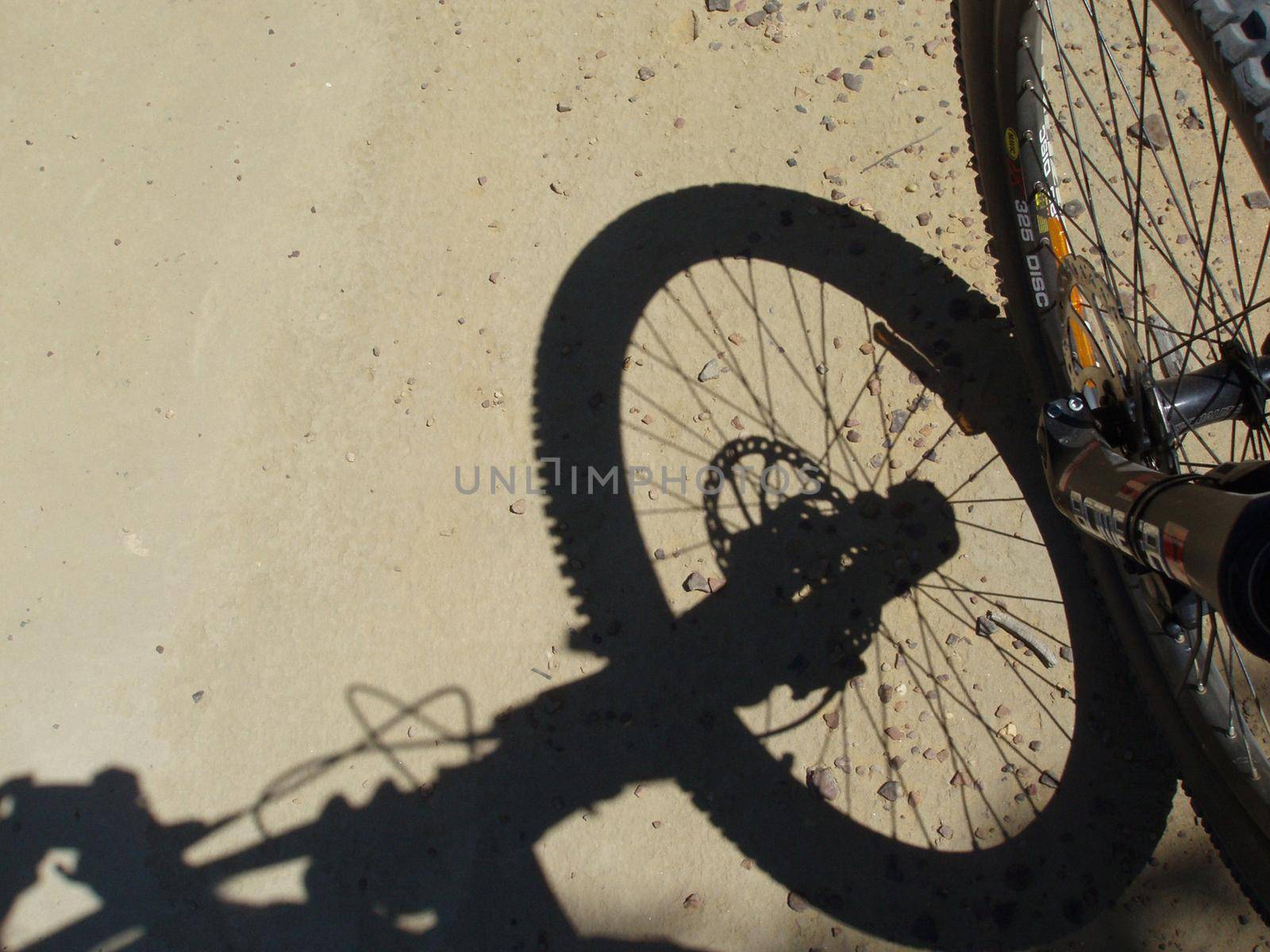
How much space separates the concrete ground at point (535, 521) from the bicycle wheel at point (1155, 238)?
0.28 m

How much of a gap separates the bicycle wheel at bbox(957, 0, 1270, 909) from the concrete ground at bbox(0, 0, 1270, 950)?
0.93 ft

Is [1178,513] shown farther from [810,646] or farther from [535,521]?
[535,521]

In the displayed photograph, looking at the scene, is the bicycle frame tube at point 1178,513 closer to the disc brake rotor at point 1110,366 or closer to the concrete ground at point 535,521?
the disc brake rotor at point 1110,366

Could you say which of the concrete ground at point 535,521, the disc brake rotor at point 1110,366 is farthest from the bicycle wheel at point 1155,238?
the concrete ground at point 535,521

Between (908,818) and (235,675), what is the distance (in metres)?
1.81

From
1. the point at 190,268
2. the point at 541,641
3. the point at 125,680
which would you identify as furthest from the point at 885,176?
the point at 125,680

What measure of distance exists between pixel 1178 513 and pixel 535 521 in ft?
5.24

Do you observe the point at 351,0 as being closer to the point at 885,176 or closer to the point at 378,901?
the point at 885,176

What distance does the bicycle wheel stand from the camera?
5.52 feet

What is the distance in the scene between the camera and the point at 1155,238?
2.63m

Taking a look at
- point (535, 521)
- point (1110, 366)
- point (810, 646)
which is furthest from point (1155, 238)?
point (535, 521)

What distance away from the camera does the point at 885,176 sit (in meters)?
2.77

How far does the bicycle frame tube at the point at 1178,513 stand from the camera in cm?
122

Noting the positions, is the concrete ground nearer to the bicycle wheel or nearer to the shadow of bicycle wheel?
the shadow of bicycle wheel
